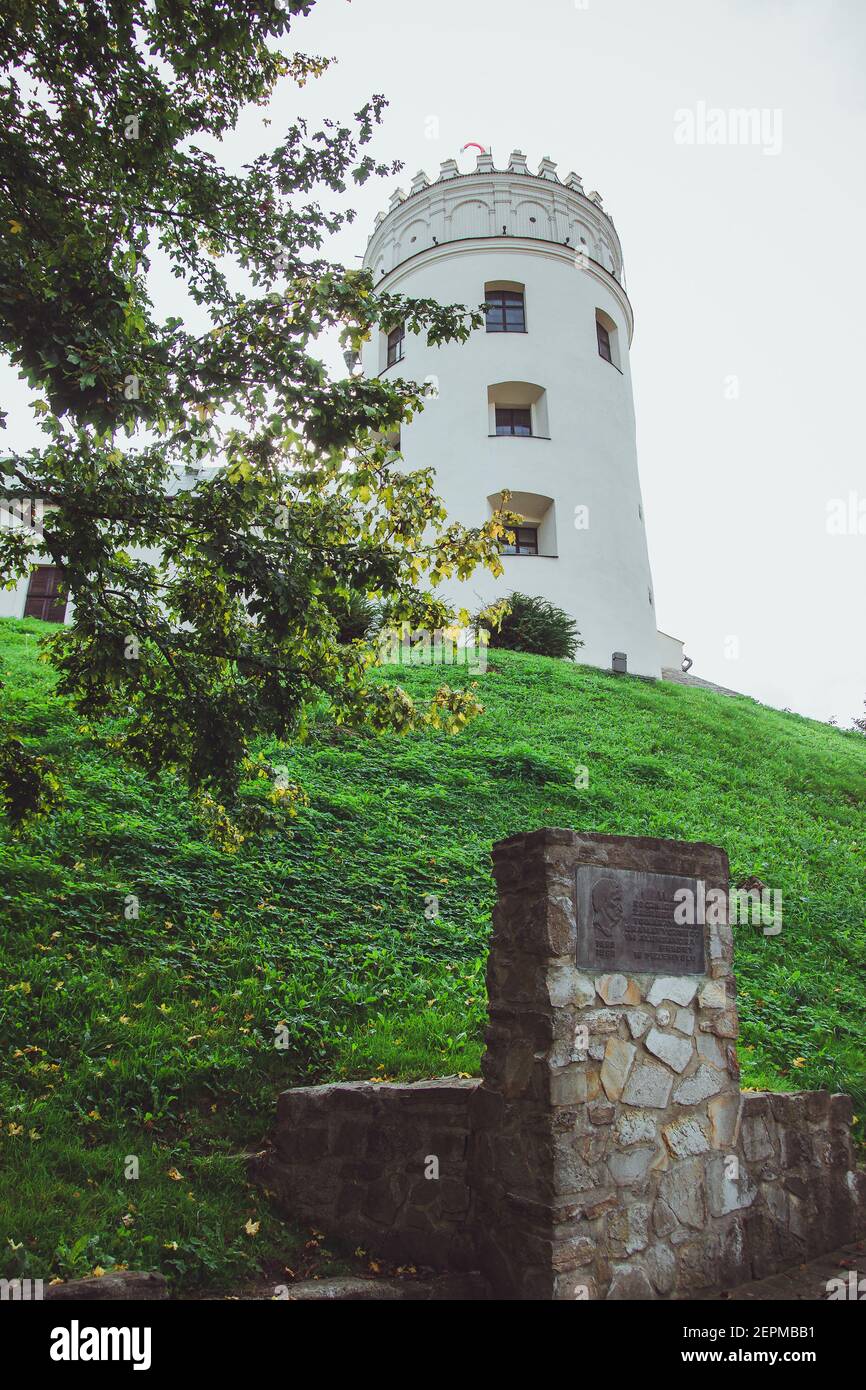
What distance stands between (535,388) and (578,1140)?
2161 centimetres

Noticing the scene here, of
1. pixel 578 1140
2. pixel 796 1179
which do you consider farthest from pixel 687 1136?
pixel 796 1179

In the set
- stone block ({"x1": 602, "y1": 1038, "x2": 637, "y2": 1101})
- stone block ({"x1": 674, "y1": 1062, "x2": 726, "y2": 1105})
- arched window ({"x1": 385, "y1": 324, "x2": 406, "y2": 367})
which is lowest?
stone block ({"x1": 674, "y1": 1062, "x2": 726, "y2": 1105})

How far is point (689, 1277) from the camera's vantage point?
4.06 m

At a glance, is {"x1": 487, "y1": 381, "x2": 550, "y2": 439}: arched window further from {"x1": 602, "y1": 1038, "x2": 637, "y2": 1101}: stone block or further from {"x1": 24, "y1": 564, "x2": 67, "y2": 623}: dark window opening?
{"x1": 602, "y1": 1038, "x2": 637, "y2": 1101}: stone block

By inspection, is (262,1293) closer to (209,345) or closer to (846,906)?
(209,345)

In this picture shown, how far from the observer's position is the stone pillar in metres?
3.73

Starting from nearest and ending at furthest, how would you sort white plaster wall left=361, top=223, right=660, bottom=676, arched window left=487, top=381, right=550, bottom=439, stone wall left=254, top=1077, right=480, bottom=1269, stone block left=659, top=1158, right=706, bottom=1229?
1. stone block left=659, top=1158, right=706, bottom=1229
2. stone wall left=254, top=1077, right=480, bottom=1269
3. white plaster wall left=361, top=223, right=660, bottom=676
4. arched window left=487, top=381, right=550, bottom=439

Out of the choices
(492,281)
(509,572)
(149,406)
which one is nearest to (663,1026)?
(149,406)

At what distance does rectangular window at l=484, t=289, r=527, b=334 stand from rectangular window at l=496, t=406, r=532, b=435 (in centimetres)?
197

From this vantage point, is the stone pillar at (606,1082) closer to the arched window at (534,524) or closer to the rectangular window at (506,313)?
the arched window at (534,524)

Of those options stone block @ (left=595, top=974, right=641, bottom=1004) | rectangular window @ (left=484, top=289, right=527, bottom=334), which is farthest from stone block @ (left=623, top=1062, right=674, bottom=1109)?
rectangular window @ (left=484, top=289, right=527, bottom=334)

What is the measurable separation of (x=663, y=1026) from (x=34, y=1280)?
2930 mm

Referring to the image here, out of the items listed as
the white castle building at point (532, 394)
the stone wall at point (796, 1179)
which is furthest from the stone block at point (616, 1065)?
the white castle building at point (532, 394)

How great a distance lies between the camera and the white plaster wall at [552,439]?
21500mm
